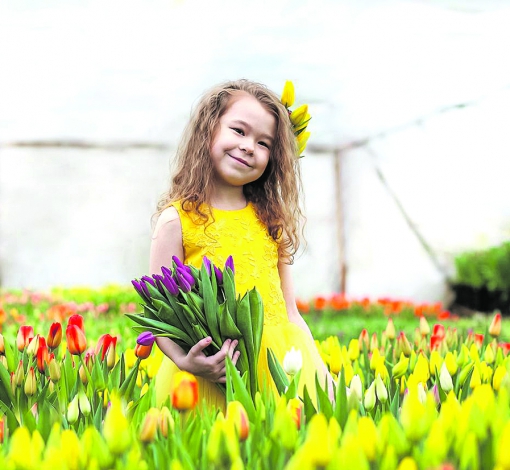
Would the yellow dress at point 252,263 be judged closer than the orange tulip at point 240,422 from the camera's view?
No

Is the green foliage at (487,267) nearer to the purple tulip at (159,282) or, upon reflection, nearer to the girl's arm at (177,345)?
the girl's arm at (177,345)

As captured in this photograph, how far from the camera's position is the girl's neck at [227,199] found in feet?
6.05

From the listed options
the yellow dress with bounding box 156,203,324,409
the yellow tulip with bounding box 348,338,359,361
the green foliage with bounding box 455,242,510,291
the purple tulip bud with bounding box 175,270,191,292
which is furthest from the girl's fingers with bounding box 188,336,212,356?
the green foliage with bounding box 455,242,510,291

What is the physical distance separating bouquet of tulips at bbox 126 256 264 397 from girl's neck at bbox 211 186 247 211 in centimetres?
40

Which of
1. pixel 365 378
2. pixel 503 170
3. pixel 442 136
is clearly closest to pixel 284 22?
pixel 442 136

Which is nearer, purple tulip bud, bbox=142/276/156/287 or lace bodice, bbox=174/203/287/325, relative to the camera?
purple tulip bud, bbox=142/276/156/287

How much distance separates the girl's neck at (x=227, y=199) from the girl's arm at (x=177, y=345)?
0.14 metres

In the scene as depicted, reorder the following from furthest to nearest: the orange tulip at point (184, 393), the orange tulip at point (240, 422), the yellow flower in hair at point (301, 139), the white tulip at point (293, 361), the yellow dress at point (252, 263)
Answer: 1. the yellow flower in hair at point (301, 139)
2. the yellow dress at point (252, 263)
3. the white tulip at point (293, 361)
4. the orange tulip at point (184, 393)
5. the orange tulip at point (240, 422)

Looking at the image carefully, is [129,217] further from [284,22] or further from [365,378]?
[365,378]

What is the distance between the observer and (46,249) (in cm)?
810

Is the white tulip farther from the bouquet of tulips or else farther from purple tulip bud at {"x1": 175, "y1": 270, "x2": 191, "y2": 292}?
purple tulip bud at {"x1": 175, "y1": 270, "x2": 191, "y2": 292}

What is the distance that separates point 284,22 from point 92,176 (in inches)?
117

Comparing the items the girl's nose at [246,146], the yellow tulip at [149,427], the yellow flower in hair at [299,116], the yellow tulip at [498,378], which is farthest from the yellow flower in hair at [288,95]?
the yellow tulip at [149,427]

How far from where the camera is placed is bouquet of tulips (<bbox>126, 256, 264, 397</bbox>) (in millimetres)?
1402
